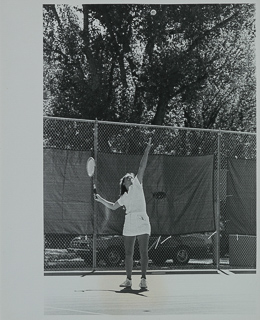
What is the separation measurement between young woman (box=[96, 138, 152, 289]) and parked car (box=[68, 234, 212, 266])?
6.34 ft

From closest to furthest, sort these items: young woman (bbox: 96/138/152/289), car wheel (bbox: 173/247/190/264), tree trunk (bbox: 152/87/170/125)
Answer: young woman (bbox: 96/138/152/289), car wheel (bbox: 173/247/190/264), tree trunk (bbox: 152/87/170/125)

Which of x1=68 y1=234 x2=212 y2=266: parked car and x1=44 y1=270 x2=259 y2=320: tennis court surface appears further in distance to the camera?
x1=68 y1=234 x2=212 y2=266: parked car

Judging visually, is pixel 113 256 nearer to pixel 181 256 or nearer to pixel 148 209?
pixel 148 209

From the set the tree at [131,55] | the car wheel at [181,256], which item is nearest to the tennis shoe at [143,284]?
the car wheel at [181,256]

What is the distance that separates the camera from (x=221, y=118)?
50.0 ft

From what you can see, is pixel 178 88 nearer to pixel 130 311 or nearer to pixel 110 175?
pixel 110 175

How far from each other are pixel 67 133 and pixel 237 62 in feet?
13.6

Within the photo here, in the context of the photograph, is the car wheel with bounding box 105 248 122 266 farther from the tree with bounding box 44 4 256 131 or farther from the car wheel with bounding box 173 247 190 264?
the tree with bounding box 44 4 256 131

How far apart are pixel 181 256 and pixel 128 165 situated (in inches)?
80.8

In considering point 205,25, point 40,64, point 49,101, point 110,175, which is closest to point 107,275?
point 110,175

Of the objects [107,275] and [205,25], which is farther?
[205,25]

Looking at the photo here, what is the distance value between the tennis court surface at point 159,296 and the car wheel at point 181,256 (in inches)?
45.9

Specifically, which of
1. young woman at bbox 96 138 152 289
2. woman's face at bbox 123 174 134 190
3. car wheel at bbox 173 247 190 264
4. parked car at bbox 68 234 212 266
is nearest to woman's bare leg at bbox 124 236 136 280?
young woman at bbox 96 138 152 289

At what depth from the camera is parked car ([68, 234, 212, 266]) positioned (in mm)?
10570
